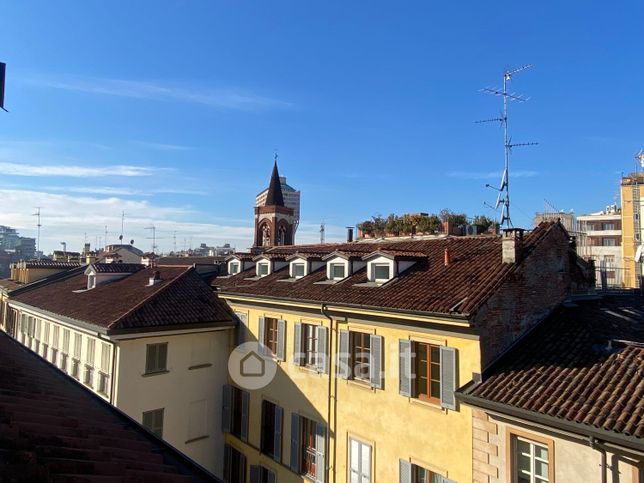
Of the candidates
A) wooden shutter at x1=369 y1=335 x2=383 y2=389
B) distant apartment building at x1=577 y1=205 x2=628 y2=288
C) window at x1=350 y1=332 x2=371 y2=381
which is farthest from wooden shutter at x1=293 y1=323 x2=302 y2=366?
distant apartment building at x1=577 y1=205 x2=628 y2=288

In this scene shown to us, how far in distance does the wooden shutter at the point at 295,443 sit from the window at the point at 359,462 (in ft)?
8.12

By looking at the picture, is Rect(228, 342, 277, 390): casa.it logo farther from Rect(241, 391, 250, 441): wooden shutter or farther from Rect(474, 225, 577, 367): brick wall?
Rect(474, 225, 577, 367): brick wall

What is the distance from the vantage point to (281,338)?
16.5m

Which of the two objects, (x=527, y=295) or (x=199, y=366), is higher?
(x=527, y=295)

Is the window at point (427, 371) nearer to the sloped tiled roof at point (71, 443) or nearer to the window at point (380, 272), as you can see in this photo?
the window at point (380, 272)

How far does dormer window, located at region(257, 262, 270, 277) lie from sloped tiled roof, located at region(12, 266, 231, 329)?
219cm

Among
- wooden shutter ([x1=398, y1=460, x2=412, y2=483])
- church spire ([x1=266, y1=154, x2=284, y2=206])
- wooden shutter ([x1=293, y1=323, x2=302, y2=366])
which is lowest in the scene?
wooden shutter ([x1=398, y1=460, x2=412, y2=483])

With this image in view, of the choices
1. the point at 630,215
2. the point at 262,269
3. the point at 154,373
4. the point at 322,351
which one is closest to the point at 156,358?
the point at 154,373

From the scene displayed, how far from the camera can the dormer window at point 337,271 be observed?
16.4 m

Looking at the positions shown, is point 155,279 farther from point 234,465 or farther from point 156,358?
point 234,465

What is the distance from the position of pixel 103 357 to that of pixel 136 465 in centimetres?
1497

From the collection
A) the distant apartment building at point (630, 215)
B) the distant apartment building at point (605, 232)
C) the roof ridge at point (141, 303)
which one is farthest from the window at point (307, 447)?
the distant apartment building at point (605, 232)

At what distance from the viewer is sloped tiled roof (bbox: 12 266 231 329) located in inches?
663

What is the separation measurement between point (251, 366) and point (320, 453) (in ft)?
15.9
